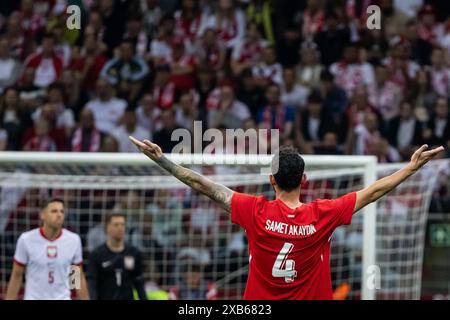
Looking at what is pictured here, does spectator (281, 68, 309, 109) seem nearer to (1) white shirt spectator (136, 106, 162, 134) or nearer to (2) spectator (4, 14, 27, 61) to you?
Result: (1) white shirt spectator (136, 106, 162, 134)

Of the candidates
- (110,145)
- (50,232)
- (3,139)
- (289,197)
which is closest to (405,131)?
(110,145)

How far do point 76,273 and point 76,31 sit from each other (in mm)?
7331

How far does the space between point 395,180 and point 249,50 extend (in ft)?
34.8

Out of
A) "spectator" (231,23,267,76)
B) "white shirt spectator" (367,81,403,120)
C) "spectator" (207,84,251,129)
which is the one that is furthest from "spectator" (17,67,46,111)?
"white shirt spectator" (367,81,403,120)

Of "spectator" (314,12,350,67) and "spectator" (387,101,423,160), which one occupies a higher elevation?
"spectator" (314,12,350,67)

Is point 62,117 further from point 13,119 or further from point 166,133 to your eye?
point 166,133

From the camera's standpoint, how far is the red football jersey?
25.0 feet

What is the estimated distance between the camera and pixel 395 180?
773 centimetres

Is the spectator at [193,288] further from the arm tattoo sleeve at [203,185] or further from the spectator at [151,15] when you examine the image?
the arm tattoo sleeve at [203,185]

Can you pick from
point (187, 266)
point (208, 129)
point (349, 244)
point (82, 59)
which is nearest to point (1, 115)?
point (82, 59)

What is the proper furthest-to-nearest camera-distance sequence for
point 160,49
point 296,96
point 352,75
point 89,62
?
1. point 160,49
2. point 89,62
3. point 352,75
4. point 296,96

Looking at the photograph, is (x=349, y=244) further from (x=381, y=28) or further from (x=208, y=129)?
(x=381, y=28)

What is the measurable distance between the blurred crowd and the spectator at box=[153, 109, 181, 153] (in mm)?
25

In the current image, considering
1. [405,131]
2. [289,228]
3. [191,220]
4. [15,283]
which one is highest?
[405,131]
